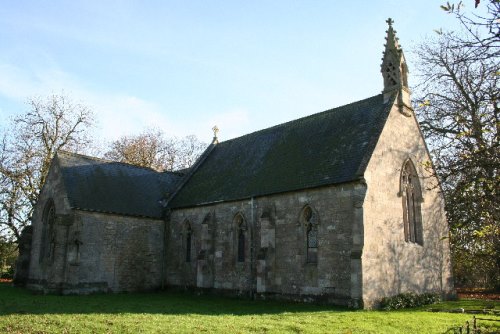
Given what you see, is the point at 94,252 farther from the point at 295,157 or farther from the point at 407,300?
the point at 407,300

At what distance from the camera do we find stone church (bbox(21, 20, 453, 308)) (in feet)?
66.1

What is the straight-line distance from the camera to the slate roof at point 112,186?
→ 89.3 feet

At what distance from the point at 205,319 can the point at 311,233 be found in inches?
324

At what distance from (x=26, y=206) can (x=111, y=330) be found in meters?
29.9

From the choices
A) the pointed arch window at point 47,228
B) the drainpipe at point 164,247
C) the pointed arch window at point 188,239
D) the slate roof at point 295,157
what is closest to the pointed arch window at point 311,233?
the slate roof at point 295,157

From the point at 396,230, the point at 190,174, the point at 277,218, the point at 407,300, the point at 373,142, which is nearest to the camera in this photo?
the point at 407,300

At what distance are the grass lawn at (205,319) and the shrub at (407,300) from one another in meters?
1.56

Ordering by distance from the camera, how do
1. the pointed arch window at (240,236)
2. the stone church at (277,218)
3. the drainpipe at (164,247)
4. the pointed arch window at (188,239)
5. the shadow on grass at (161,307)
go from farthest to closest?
the drainpipe at (164,247), the pointed arch window at (188,239), the pointed arch window at (240,236), the stone church at (277,218), the shadow on grass at (161,307)

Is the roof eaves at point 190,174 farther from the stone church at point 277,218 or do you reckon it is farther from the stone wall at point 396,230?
the stone wall at point 396,230

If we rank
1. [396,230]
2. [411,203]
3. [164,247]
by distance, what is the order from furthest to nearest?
1. [164,247]
2. [411,203]
3. [396,230]

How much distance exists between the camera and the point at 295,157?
24844mm

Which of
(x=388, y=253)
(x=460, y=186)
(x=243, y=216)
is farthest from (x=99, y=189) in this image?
(x=460, y=186)

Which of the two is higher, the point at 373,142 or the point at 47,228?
the point at 373,142

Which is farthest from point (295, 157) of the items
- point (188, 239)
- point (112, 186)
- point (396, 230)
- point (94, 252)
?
point (94, 252)
